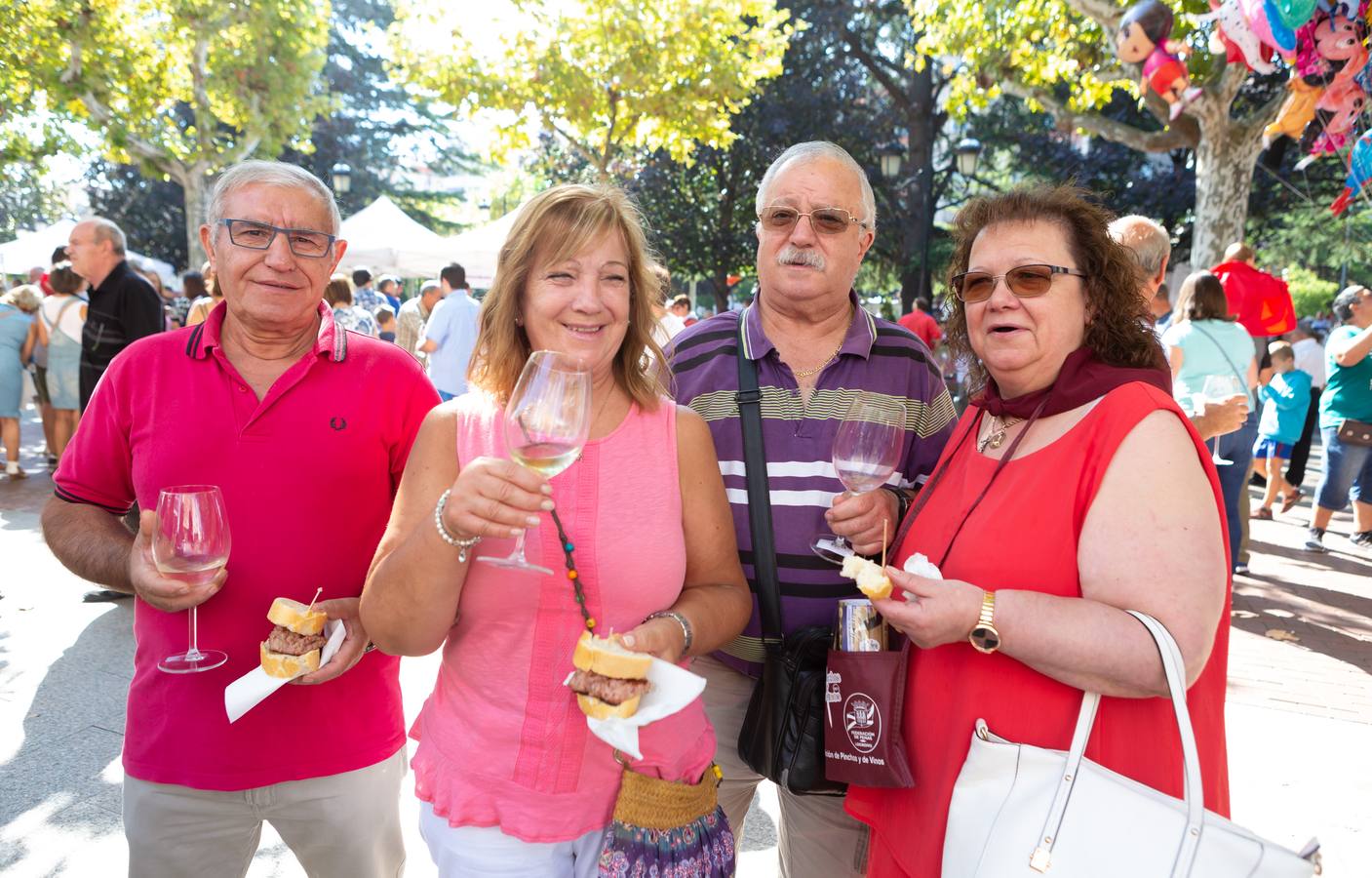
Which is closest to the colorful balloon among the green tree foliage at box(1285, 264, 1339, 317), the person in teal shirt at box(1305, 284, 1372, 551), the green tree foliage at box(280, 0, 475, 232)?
the person in teal shirt at box(1305, 284, 1372, 551)

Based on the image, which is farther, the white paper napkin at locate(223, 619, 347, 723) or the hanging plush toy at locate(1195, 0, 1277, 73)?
the hanging plush toy at locate(1195, 0, 1277, 73)

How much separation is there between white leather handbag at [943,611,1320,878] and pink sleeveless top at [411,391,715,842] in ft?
1.94

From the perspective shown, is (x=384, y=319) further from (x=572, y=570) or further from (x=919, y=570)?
(x=919, y=570)

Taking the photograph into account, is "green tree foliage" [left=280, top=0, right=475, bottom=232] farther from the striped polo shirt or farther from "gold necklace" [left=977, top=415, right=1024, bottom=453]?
"gold necklace" [left=977, top=415, right=1024, bottom=453]

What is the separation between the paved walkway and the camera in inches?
135

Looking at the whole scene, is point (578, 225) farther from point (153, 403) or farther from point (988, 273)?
point (153, 403)

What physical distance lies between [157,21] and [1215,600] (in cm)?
2005

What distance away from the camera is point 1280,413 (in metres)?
9.44

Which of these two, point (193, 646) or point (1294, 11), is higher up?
point (1294, 11)

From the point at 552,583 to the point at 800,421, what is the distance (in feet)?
3.53

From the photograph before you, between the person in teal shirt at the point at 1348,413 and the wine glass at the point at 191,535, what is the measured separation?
8.66 meters

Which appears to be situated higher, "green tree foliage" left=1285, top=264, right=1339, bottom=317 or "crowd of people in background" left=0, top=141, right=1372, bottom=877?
"green tree foliage" left=1285, top=264, right=1339, bottom=317

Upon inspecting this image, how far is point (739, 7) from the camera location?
45.0ft

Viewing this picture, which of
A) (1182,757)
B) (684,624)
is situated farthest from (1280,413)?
(684,624)
